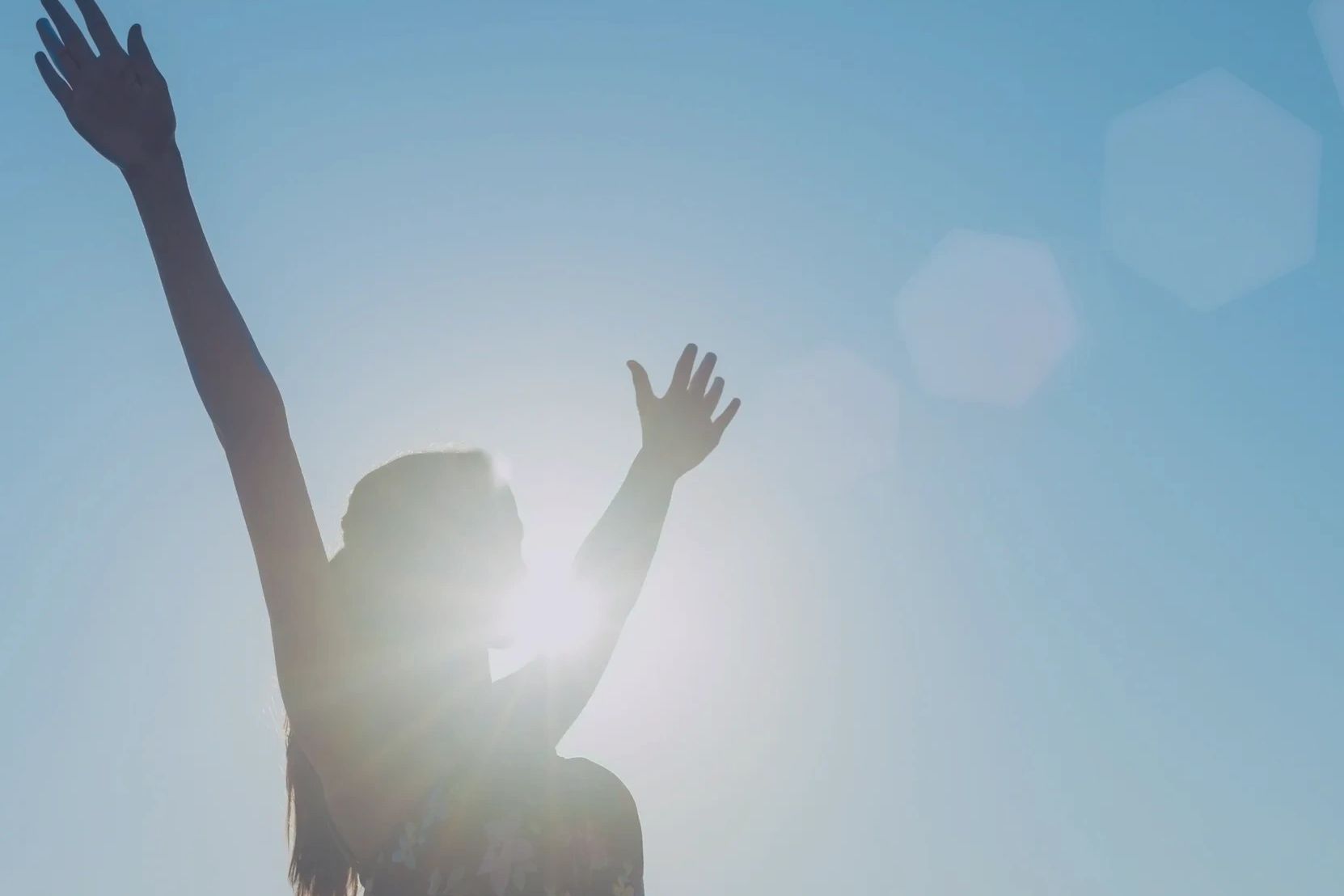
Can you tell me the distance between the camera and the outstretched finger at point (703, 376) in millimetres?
4254

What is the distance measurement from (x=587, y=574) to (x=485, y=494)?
0.52m

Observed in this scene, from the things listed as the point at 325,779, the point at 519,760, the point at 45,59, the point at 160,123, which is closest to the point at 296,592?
the point at 325,779

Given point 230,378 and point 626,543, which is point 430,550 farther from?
point 230,378

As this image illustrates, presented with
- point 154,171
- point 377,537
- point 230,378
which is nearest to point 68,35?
point 154,171

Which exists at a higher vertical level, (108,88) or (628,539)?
(108,88)

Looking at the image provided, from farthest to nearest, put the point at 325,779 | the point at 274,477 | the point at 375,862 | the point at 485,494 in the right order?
the point at 485,494 → the point at 375,862 → the point at 325,779 → the point at 274,477

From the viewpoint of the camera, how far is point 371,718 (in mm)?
3041

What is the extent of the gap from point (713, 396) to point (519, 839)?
1.83 m

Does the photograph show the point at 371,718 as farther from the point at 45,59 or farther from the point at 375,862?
the point at 45,59

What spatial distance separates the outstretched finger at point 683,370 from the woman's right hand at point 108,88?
195 cm

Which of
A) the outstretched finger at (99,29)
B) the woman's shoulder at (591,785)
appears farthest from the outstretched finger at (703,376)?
the outstretched finger at (99,29)

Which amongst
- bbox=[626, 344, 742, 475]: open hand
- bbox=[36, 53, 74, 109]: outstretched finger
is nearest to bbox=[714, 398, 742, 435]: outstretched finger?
bbox=[626, 344, 742, 475]: open hand

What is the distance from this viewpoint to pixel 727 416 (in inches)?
168

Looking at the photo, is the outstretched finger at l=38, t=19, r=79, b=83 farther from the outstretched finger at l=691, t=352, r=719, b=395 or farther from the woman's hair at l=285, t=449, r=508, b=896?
the outstretched finger at l=691, t=352, r=719, b=395
